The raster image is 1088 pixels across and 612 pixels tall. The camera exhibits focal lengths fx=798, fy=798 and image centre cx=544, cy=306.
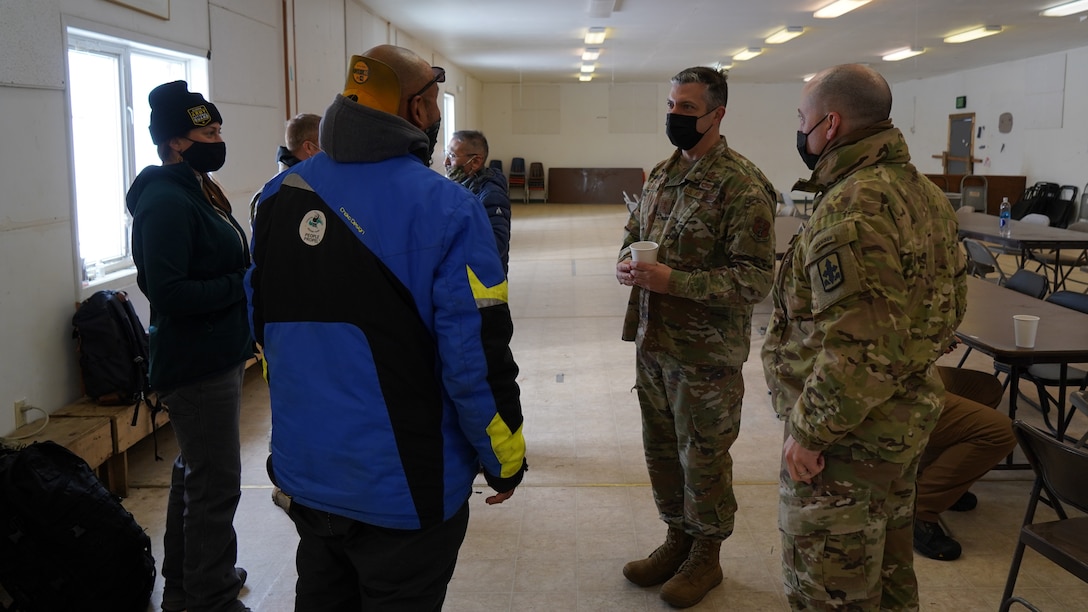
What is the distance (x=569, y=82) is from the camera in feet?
68.5

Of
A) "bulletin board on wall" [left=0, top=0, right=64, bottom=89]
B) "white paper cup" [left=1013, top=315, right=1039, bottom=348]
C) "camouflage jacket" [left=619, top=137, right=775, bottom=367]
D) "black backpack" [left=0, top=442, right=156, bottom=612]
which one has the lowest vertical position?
"black backpack" [left=0, top=442, right=156, bottom=612]

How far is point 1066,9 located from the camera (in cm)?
911

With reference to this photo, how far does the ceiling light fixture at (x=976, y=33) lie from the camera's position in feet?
35.2

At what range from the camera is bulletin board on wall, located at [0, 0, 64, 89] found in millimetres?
3299

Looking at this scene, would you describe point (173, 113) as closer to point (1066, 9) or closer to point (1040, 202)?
point (1066, 9)

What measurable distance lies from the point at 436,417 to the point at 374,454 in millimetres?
134

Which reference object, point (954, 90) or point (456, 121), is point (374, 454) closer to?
point (456, 121)

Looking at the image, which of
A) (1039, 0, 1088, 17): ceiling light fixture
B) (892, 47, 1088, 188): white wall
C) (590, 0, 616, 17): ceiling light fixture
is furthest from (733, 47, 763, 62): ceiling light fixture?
(892, 47, 1088, 188): white wall

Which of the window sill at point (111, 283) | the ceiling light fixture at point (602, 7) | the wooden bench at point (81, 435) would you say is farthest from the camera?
the ceiling light fixture at point (602, 7)

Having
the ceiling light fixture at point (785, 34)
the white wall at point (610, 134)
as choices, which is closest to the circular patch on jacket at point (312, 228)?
the ceiling light fixture at point (785, 34)

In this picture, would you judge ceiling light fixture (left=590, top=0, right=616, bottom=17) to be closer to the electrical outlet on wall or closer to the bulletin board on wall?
the bulletin board on wall

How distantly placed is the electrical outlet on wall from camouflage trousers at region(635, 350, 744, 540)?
2645mm

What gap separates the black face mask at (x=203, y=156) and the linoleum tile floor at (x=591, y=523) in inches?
51.5

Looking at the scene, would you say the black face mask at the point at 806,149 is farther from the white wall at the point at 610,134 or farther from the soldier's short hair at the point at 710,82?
the white wall at the point at 610,134
